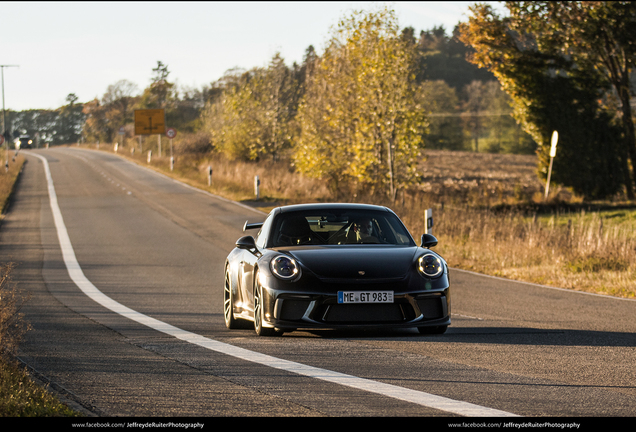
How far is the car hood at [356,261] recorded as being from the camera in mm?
7215

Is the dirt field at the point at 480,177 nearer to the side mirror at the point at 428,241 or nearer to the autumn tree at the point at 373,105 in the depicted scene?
the autumn tree at the point at 373,105

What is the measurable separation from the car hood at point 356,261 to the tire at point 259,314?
483mm

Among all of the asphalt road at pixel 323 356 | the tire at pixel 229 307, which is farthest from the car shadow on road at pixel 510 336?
the tire at pixel 229 307

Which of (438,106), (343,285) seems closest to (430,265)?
(343,285)

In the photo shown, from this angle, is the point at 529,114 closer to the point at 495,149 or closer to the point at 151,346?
the point at 151,346

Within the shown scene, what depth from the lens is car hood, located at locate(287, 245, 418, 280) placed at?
23.7ft

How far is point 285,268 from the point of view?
738 centimetres

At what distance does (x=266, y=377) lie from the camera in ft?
19.7

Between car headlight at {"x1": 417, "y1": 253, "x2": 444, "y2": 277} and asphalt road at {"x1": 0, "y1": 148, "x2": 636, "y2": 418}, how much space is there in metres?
0.71

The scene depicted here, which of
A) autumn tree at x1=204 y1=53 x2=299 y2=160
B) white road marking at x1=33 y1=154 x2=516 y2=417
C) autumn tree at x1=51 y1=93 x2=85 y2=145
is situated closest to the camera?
white road marking at x1=33 y1=154 x2=516 y2=417

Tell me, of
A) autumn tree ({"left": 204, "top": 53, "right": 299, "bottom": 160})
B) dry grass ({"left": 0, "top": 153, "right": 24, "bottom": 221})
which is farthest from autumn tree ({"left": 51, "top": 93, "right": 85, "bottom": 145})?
autumn tree ({"left": 204, "top": 53, "right": 299, "bottom": 160})

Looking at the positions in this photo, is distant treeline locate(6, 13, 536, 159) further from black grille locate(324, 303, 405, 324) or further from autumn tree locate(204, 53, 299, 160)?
black grille locate(324, 303, 405, 324)
